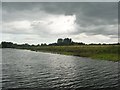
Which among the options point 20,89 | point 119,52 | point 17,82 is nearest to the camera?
point 20,89

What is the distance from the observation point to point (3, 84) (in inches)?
1683

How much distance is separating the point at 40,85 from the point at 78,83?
866 cm

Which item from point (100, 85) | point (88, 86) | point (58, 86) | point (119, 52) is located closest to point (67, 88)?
point (58, 86)

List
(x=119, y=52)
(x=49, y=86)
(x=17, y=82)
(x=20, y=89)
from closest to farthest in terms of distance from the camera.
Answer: (x=20, y=89) → (x=49, y=86) → (x=17, y=82) → (x=119, y=52)

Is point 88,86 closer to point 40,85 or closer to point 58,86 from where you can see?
point 58,86

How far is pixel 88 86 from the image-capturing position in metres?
42.4

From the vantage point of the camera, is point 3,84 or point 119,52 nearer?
point 3,84

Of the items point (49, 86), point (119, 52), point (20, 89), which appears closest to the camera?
point (20, 89)

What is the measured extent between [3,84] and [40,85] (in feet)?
25.4

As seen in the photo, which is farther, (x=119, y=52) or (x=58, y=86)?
(x=119, y=52)

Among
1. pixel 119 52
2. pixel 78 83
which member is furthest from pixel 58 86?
pixel 119 52

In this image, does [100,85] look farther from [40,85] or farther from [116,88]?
[40,85]

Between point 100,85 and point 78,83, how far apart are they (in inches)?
192

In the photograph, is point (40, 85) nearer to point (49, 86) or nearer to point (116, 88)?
point (49, 86)
